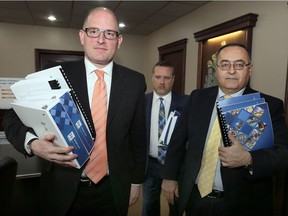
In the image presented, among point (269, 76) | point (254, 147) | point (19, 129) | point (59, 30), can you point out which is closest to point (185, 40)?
point (269, 76)

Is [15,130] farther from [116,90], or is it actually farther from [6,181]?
[116,90]

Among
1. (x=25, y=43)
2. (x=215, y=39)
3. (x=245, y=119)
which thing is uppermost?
(x=25, y=43)

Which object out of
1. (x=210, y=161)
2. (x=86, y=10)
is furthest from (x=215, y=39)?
(x=210, y=161)

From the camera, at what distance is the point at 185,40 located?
3898mm

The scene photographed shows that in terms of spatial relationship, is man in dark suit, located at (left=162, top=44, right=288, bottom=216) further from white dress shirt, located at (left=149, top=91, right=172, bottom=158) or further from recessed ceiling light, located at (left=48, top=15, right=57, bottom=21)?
recessed ceiling light, located at (left=48, top=15, right=57, bottom=21)

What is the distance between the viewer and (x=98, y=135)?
1.12m

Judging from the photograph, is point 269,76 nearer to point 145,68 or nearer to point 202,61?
point 202,61

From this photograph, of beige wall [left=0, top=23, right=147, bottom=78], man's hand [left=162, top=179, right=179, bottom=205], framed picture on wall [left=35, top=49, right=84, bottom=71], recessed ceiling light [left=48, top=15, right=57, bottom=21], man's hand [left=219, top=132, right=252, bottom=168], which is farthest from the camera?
framed picture on wall [left=35, top=49, right=84, bottom=71]

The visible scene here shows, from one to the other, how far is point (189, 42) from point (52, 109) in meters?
3.42

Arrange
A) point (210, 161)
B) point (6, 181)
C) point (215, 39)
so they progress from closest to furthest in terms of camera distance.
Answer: point (6, 181)
point (210, 161)
point (215, 39)

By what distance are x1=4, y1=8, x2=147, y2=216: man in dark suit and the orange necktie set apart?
0.02 meters

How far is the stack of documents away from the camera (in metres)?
0.80

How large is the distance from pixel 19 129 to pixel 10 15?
4039 millimetres

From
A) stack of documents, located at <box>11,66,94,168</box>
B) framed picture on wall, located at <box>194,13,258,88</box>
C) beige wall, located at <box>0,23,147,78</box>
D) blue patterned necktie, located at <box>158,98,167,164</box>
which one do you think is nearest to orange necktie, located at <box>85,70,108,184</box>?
stack of documents, located at <box>11,66,94,168</box>
